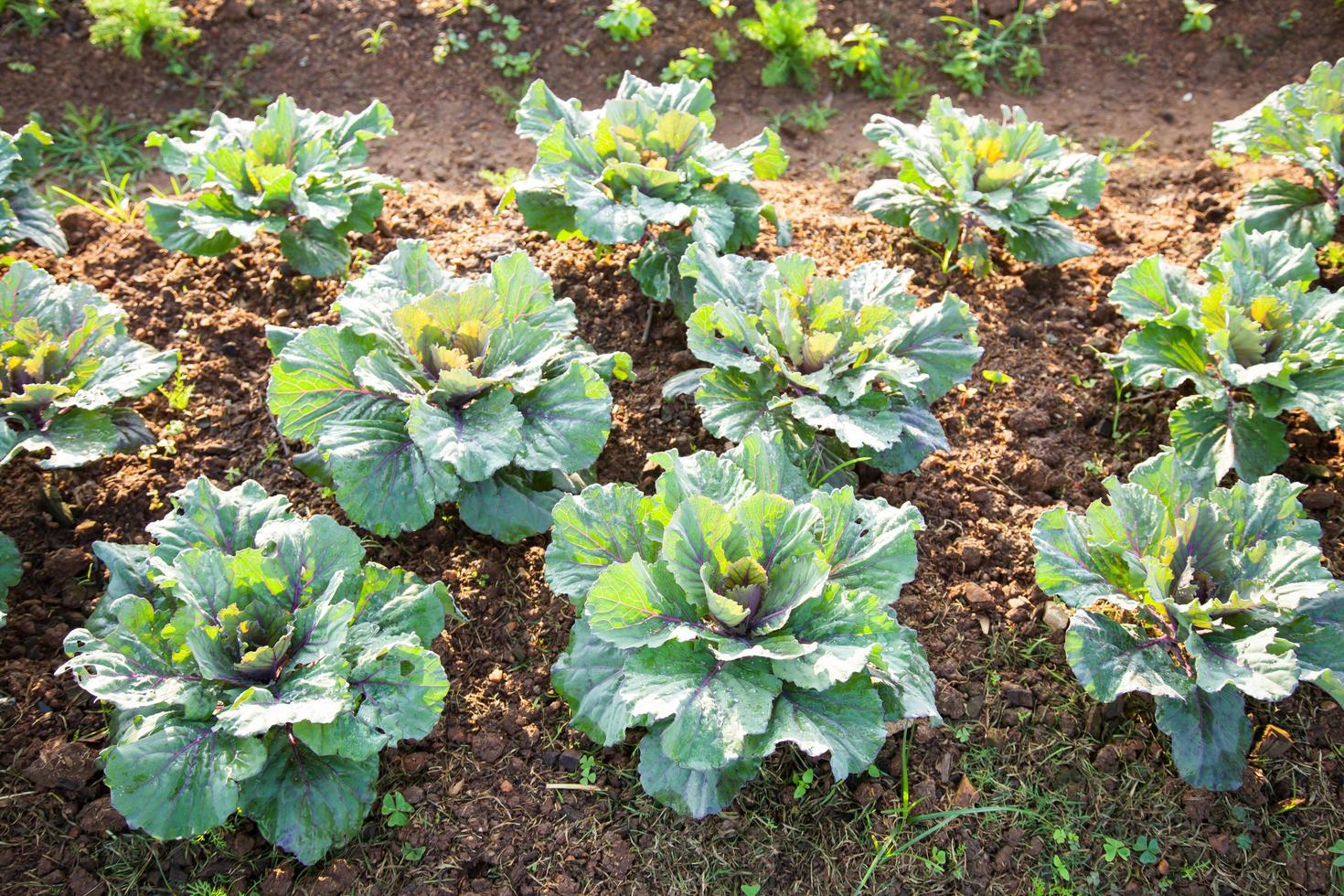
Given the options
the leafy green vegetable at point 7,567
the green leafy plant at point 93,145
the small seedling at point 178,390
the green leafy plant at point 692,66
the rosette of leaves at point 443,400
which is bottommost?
the leafy green vegetable at point 7,567

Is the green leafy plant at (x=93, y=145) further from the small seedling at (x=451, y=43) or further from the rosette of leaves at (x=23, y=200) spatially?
the small seedling at (x=451, y=43)

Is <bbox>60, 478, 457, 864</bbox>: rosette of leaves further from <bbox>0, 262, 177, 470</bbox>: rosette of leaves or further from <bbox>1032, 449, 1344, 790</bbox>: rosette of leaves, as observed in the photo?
<bbox>1032, 449, 1344, 790</bbox>: rosette of leaves

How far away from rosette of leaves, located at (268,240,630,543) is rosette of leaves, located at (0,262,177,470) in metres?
0.60

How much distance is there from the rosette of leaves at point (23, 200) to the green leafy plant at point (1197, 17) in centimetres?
579

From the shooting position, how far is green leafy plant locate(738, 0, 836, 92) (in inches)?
210

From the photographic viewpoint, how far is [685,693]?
2.72 metres

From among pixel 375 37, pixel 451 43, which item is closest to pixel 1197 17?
pixel 451 43

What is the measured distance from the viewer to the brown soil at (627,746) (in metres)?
3.02

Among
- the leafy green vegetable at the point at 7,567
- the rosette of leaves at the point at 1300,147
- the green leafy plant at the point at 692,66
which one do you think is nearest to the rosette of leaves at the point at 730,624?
the leafy green vegetable at the point at 7,567

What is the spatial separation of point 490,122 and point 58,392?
9.06ft

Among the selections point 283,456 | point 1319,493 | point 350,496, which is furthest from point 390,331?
point 1319,493

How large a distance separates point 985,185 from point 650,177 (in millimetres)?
1426

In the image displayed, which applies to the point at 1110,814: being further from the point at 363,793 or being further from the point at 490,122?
the point at 490,122

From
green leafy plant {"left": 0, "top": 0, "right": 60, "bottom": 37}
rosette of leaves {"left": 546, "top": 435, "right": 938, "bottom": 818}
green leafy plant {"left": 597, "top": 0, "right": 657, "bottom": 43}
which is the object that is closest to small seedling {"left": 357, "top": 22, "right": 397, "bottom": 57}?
green leafy plant {"left": 597, "top": 0, "right": 657, "bottom": 43}
